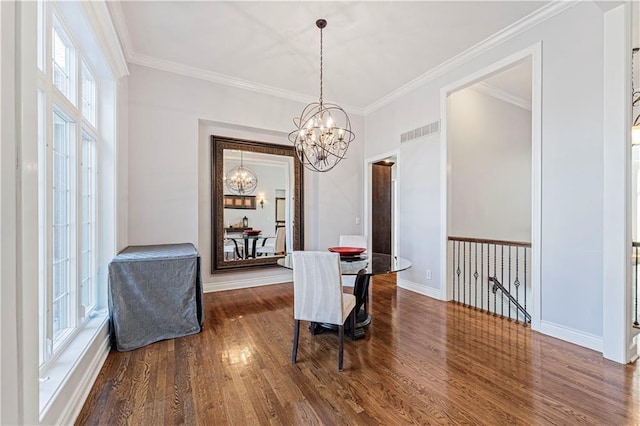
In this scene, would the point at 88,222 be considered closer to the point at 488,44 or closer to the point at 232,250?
the point at 232,250

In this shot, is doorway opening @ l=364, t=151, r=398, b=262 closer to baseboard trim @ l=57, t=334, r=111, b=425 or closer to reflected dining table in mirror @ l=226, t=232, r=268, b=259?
reflected dining table in mirror @ l=226, t=232, r=268, b=259

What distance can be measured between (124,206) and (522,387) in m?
4.22

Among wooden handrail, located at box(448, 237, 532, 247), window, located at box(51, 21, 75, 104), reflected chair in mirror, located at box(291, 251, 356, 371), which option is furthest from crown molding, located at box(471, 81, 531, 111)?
window, located at box(51, 21, 75, 104)

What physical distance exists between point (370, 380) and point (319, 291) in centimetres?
74

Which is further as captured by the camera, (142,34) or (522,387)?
(142,34)

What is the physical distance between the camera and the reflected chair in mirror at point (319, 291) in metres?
2.24

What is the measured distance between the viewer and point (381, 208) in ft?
20.5

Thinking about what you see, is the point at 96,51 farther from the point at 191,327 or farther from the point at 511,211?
the point at 511,211

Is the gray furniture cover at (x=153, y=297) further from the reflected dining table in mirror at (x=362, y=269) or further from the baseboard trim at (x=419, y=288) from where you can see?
the baseboard trim at (x=419, y=288)

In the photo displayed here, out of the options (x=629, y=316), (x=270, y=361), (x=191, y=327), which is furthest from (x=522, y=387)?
(x=191, y=327)

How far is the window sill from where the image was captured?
4.86 ft

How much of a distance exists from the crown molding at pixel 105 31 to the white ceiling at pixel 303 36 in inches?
12.7

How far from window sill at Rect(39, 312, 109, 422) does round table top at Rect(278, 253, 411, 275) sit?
1607mm

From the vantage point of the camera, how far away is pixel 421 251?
14.4ft
